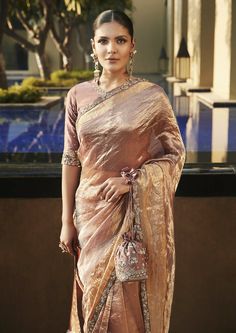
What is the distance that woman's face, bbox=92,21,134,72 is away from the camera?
212 centimetres

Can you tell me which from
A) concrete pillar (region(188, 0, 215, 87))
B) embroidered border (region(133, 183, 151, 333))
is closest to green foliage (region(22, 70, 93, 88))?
concrete pillar (region(188, 0, 215, 87))

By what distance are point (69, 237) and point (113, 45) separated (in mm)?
810

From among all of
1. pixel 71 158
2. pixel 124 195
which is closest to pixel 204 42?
pixel 71 158

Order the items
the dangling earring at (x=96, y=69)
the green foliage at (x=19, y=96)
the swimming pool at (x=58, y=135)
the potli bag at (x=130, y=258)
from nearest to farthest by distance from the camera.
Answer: the potli bag at (x=130, y=258) → the dangling earring at (x=96, y=69) → the swimming pool at (x=58, y=135) → the green foliage at (x=19, y=96)

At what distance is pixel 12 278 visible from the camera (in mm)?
3471

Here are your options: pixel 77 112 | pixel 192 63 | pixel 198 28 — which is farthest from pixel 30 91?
pixel 77 112

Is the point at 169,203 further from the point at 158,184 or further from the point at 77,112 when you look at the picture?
the point at 77,112

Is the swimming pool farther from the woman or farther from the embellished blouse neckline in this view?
the embellished blouse neckline

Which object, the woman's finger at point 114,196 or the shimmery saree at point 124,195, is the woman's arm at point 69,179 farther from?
the woman's finger at point 114,196

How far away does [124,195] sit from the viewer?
7.21ft

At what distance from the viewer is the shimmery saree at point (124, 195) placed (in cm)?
216

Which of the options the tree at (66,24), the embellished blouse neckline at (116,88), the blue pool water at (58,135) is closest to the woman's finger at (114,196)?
the embellished blouse neckline at (116,88)

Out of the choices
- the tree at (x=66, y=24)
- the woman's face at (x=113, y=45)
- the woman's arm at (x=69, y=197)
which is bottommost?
the woman's arm at (x=69, y=197)

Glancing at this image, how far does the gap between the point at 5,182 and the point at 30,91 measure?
10.4 m
